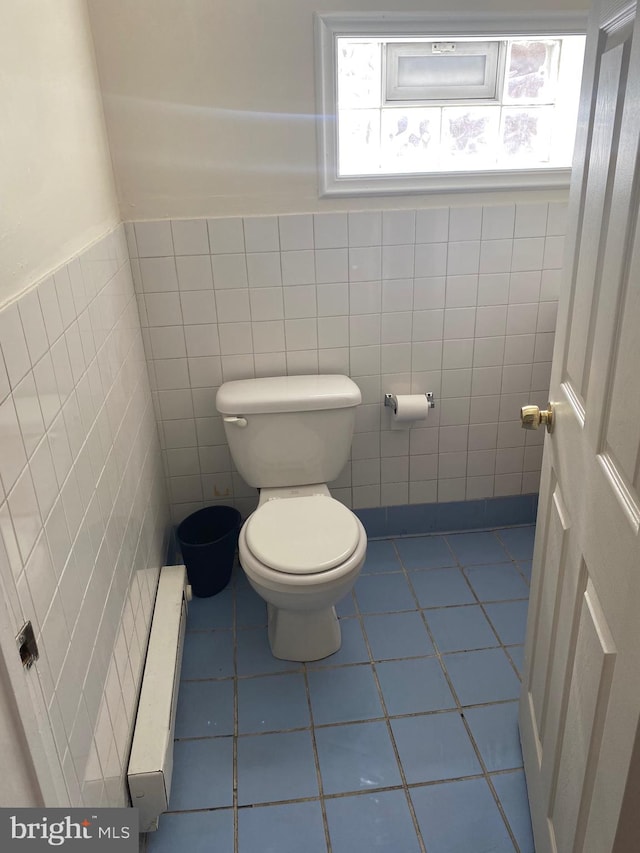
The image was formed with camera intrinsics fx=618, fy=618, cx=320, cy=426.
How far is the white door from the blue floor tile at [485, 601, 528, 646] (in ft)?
2.27

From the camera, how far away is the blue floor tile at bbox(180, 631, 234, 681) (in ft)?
6.37

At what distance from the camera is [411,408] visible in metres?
2.30

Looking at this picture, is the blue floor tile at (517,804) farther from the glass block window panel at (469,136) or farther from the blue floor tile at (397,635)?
the glass block window panel at (469,136)

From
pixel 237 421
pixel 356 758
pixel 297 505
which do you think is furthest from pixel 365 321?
pixel 356 758

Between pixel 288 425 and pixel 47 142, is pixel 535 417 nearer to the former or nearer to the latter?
pixel 288 425

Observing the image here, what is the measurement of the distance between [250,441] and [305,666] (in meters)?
0.76

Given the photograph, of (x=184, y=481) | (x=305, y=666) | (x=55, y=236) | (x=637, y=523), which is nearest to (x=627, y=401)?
(x=637, y=523)

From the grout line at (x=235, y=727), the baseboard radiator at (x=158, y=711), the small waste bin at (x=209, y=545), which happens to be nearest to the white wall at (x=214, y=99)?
the small waste bin at (x=209, y=545)

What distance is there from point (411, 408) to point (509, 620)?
81cm

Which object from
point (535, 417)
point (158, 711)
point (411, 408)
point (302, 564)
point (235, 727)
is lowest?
point (235, 727)

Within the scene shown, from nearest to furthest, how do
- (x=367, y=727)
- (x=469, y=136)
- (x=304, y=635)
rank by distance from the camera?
(x=367, y=727) < (x=304, y=635) < (x=469, y=136)

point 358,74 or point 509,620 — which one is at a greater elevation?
point 358,74

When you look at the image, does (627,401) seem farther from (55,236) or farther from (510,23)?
(510,23)

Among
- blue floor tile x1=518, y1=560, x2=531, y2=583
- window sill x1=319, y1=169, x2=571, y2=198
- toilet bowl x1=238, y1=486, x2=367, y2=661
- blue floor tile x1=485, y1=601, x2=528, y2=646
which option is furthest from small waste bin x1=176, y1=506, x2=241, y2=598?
window sill x1=319, y1=169, x2=571, y2=198
